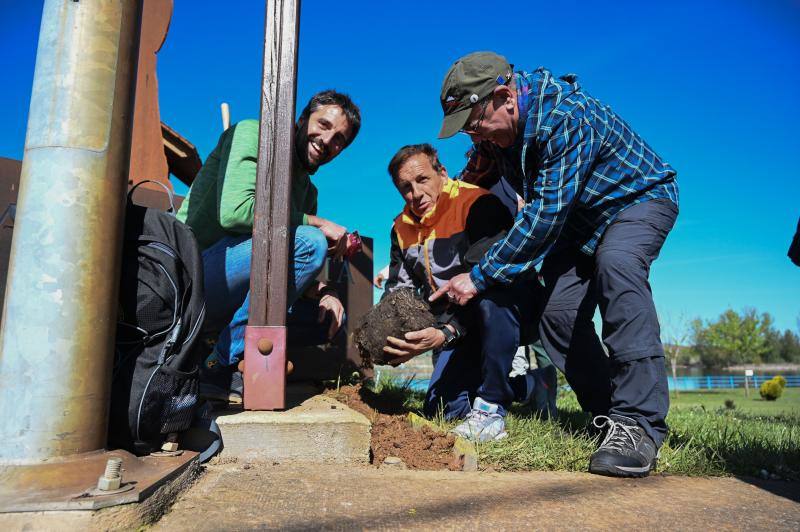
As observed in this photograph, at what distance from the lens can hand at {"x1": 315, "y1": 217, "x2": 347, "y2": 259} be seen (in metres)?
2.96

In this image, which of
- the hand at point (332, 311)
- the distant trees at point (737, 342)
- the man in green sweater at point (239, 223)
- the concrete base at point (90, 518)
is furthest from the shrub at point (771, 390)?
the distant trees at point (737, 342)

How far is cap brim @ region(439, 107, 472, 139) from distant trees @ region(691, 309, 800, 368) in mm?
58277

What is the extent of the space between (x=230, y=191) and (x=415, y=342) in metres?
1.16

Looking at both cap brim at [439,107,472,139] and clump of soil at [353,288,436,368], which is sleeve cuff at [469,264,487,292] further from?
cap brim at [439,107,472,139]

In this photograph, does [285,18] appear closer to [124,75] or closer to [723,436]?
[124,75]

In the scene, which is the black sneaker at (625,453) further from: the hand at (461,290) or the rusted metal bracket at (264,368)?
the rusted metal bracket at (264,368)

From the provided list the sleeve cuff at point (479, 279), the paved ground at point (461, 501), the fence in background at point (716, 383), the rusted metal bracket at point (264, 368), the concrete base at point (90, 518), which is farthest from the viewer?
the fence in background at point (716, 383)

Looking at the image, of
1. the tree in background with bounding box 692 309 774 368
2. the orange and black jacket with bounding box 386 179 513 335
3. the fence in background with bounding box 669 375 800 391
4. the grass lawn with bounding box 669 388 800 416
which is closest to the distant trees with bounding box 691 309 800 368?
the tree in background with bounding box 692 309 774 368

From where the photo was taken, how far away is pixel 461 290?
8.66 feet

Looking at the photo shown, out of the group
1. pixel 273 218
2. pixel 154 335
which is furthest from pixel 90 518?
pixel 273 218

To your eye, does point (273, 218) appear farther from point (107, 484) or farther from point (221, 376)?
point (107, 484)

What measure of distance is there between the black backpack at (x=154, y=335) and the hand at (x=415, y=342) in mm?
1059

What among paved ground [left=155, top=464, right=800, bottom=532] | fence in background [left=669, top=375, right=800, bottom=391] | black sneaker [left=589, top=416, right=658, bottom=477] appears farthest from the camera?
fence in background [left=669, top=375, right=800, bottom=391]

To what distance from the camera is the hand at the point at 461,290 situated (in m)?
2.62
